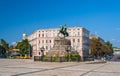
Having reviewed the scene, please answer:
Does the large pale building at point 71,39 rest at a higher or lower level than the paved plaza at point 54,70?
higher

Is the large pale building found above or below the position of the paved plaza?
above

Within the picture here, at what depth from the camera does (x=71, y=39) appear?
5128 inches

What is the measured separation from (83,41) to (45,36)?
65.7 ft

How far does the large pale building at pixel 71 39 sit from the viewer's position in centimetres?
12812

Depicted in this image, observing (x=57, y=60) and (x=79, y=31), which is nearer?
(x=57, y=60)

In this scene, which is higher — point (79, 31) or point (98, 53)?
point (79, 31)

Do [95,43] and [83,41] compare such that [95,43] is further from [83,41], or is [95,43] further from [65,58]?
[65,58]

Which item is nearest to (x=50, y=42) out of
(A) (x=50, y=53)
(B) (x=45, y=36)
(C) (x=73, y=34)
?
(B) (x=45, y=36)

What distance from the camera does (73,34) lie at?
13038cm

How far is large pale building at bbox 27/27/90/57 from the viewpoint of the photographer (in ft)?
420

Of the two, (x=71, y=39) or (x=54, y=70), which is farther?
(x=71, y=39)

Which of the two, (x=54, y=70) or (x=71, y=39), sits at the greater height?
(x=71, y=39)

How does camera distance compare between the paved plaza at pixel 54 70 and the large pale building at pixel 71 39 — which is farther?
the large pale building at pixel 71 39

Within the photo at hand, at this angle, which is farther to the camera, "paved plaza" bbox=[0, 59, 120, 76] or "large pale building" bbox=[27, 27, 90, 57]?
"large pale building" bbox=[27, 27, 90, 57]
